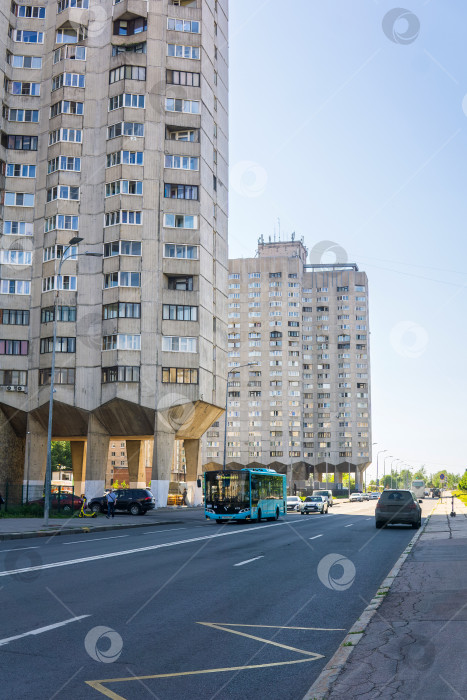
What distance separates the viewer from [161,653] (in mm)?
6832

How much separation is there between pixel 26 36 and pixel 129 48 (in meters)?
10.4

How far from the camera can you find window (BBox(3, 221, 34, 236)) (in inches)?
2500

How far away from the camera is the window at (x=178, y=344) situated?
5931 cm

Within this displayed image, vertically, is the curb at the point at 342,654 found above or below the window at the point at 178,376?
below

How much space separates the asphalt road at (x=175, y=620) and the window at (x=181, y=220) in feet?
152

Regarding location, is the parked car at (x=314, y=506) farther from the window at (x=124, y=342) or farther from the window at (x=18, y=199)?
the window at (x=18, y=199)

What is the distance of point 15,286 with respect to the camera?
6291cm

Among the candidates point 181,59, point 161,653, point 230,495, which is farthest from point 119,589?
point 181,59

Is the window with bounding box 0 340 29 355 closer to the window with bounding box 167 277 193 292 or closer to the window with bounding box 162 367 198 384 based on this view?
the window with bounding box 162 367 198 384

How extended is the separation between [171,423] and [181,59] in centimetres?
3219

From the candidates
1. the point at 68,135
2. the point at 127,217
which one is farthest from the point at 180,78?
the point at 127,217

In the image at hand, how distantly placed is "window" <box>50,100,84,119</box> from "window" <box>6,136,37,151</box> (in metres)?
2.90

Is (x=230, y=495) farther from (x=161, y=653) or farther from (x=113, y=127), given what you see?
(x=113, y=127)

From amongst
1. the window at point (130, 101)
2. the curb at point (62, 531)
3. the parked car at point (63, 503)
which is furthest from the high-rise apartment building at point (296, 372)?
the curb at point (62, 531)
